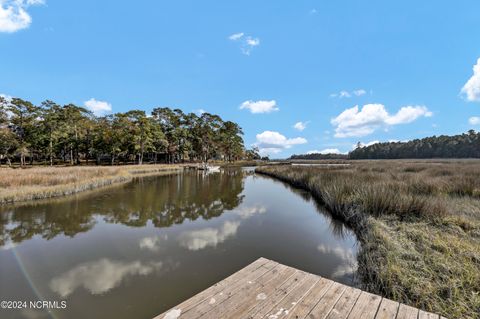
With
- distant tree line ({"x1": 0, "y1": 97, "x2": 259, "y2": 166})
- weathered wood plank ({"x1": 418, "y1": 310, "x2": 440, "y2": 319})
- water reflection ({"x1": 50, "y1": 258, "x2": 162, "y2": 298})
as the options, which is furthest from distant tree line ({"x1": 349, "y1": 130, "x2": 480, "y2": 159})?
water reflection ({"x1": 50, "y1": 258, "x2": 162, "y2": 298})

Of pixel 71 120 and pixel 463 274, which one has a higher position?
pixel 71 120

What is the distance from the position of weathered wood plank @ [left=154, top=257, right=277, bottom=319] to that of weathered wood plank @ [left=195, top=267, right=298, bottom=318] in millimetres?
224

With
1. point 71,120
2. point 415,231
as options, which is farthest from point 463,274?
point 71,120

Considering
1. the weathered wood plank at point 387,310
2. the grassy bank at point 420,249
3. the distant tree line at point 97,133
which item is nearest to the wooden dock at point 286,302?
the weathered wood plank at point 387,310

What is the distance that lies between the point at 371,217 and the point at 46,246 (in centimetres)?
912

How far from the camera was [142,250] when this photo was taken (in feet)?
17.3

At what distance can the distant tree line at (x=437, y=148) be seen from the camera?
56875 millimetres

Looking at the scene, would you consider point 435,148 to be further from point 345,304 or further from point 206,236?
point 345,304

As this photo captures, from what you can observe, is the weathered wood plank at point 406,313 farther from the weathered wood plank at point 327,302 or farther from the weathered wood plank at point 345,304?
the weathered wood plank at point 327,302

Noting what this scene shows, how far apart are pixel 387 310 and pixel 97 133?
A: 154ft

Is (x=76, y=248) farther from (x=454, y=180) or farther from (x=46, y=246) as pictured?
(x=454, y=180)

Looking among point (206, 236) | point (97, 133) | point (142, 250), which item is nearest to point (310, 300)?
point (206, 236)

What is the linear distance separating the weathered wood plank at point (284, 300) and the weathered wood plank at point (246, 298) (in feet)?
0.35

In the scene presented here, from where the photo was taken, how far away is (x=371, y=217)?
19.8 feet
